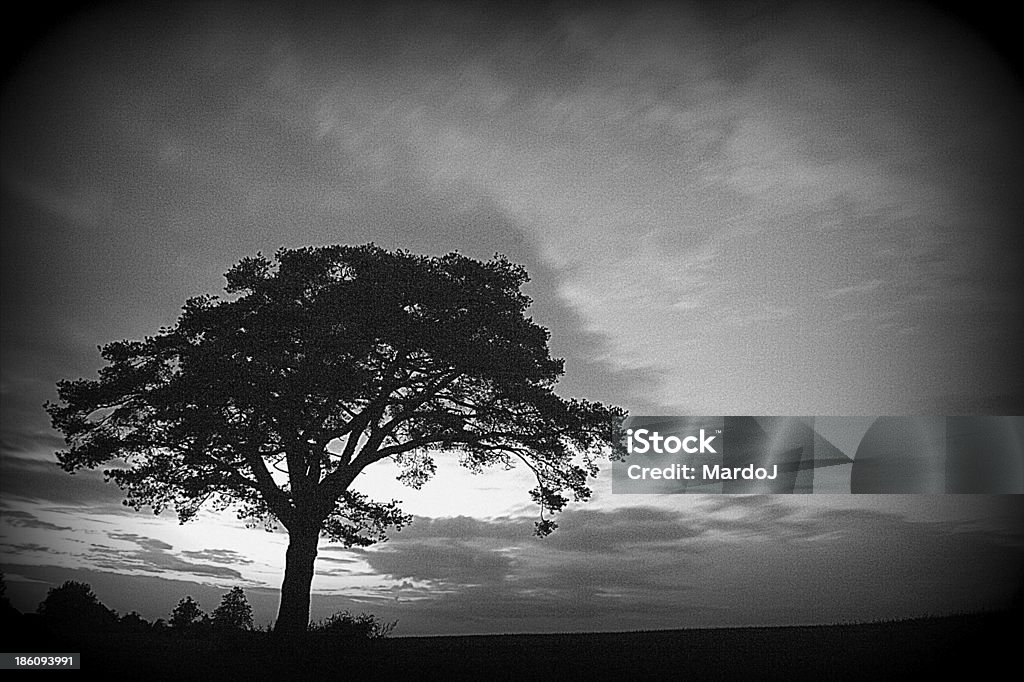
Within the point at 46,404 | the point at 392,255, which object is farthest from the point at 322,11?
the point at 46,404

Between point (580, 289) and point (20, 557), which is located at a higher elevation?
point (580, 289)

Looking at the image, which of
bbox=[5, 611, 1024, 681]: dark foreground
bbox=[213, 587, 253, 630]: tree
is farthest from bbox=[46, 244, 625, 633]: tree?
bbox=[5, 611, 1024, 681]: dark foreground

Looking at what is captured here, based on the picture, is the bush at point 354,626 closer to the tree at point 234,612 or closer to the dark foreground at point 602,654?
the dark foreground at point 602,654

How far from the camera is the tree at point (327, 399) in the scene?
37.9ft

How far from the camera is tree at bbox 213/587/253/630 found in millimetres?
11641

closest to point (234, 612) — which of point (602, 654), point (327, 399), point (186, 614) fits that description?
point (186, 614)

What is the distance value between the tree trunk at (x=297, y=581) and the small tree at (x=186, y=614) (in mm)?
963

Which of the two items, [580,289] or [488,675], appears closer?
[488,675]

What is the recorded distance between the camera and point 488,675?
34.0 ft

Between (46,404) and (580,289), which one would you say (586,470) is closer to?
(580,289)

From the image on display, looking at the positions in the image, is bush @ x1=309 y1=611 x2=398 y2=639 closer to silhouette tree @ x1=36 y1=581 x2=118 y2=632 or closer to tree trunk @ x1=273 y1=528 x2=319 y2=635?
tree trunk @ x1=273 y1=528 x2=319 y2=635

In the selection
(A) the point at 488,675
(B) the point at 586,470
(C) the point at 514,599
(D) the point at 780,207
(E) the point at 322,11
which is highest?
(E) the point at 322,11

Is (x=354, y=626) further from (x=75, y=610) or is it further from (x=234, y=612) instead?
(x=75, y=610)

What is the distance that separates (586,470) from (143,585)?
5.45m
